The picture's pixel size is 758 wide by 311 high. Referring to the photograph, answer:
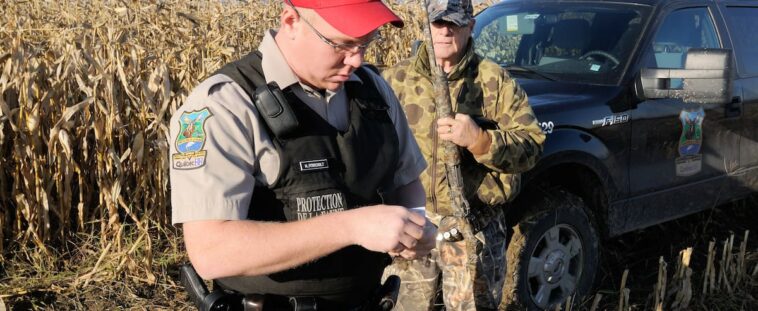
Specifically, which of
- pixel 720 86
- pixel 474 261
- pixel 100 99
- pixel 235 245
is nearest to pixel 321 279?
pixel 235 245

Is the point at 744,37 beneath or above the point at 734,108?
above

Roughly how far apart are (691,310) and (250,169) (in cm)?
341

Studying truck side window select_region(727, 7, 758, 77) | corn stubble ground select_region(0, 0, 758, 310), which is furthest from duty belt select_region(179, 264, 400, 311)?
truck side window select_region(727, 7, 758, 77)

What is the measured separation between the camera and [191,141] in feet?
6.04

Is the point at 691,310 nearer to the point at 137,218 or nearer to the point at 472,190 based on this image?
the point at 472,190

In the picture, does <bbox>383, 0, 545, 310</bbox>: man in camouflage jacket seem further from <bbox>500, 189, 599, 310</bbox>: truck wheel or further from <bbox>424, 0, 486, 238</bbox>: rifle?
<bbox>500, 189, 599, 310</bbox>: truck wheel

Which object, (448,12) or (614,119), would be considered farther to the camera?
(614,119)

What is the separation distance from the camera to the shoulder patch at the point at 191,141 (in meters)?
1.83

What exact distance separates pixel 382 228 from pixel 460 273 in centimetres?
148

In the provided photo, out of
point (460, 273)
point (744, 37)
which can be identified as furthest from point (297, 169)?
point (744, 37)

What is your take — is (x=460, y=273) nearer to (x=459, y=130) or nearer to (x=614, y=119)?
(x=459, y=130)

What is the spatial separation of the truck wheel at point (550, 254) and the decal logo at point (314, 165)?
89.4 inches

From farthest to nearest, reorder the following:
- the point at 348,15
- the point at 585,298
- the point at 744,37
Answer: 1. the point at 744,37
2. the point at 585,298
3. the point at 348,15

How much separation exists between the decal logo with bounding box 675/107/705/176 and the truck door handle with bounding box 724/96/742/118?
0.29 metres
